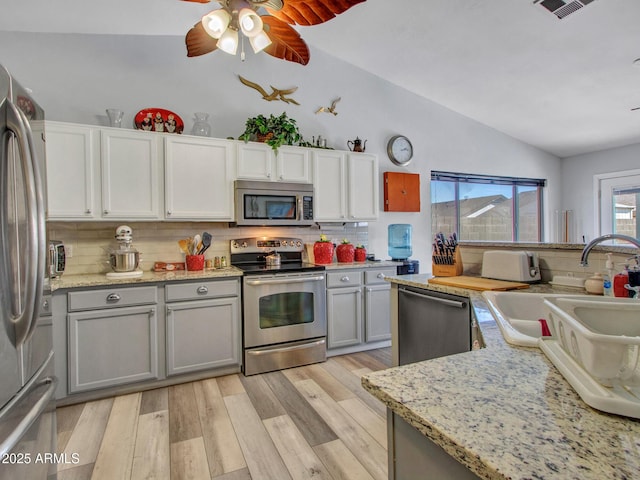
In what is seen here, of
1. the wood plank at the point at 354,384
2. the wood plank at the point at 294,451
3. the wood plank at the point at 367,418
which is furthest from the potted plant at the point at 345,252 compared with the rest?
the wood plank at the point at 294,451

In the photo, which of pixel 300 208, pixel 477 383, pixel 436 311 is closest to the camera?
pixel 477 383

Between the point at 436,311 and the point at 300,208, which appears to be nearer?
the point at 436,311

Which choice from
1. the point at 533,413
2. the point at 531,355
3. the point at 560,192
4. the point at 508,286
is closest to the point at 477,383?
the point at 533,413

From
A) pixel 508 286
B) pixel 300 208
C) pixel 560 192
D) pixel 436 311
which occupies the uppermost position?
pixel 560 192

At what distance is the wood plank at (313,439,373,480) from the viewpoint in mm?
1706

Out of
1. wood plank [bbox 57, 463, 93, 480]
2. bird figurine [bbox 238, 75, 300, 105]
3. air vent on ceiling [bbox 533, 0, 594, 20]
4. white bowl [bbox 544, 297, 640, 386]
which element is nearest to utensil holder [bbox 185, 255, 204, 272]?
wood plank [bbox 57, 463, 93, 480]

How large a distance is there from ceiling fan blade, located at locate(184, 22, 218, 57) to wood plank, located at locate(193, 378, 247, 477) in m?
2.39

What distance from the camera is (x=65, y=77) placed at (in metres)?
2.88

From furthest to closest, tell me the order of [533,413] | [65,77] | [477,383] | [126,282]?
[65,77] < [126,282] < [477,383] < [533,413]

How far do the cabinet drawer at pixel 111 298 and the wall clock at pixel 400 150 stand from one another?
3031mm

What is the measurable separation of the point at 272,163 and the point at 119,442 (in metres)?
2.41

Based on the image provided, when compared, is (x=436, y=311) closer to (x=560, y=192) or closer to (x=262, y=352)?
(x=262, y=352)

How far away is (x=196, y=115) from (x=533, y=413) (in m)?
3.33

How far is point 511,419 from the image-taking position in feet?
2.01
